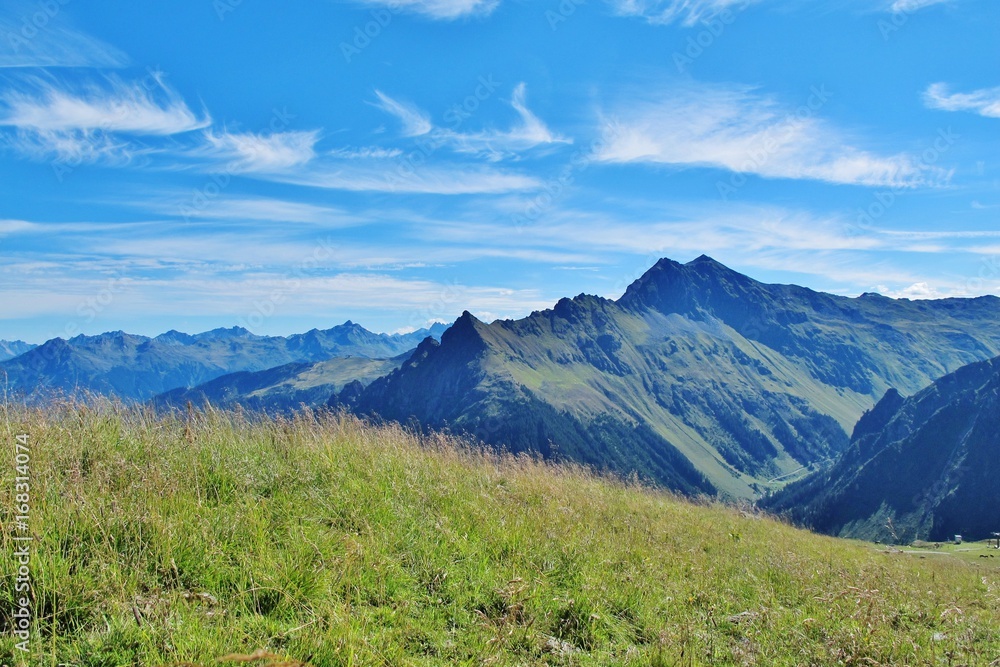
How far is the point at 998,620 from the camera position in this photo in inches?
359

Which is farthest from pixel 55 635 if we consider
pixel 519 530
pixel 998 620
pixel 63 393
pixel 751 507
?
pixel 751 507

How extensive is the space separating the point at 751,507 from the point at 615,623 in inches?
672

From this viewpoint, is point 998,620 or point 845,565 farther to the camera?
point 845,565

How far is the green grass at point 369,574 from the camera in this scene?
15.9ft

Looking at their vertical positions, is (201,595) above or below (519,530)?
above

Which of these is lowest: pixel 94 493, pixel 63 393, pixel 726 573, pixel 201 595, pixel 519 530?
pixel 726 573

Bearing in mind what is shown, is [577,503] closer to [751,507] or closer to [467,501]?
[467,501]

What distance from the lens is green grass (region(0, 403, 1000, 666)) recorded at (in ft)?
15.9

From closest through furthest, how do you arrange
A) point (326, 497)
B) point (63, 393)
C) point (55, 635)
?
1. point (55, 635)
2. point (326, 497)
3. point (63, 393)

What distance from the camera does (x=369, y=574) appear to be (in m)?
6.32

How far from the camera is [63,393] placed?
9906 millimetres

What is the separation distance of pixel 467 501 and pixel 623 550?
277cm

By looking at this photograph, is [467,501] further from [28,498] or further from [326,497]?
[28,498]

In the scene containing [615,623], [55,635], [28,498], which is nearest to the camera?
[55,635]
